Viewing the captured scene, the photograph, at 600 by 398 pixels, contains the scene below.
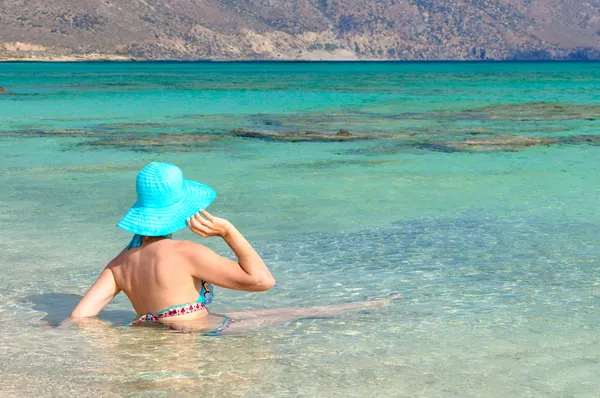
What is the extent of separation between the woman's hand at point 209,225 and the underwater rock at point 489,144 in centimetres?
1670

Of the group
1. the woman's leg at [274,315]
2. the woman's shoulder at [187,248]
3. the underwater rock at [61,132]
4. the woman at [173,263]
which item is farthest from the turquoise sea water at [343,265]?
the underwater rock at [61,132]

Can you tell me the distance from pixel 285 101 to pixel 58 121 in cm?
1744

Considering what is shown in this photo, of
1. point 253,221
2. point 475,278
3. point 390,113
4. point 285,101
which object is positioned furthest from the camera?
point 285,101

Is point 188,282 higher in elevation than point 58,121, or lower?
higher

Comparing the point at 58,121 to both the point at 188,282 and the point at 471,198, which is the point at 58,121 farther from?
the point at 188,282

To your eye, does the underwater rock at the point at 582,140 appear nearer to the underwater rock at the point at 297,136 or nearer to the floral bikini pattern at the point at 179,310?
the underwater rock at the point at 297,136

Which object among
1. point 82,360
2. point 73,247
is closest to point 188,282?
point 82,360

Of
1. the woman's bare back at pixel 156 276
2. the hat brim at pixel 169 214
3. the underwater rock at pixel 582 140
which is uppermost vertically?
the hat brim at pixel 169 214

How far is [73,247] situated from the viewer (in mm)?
10195

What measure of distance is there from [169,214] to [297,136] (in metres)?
19.8

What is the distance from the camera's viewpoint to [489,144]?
2288cm

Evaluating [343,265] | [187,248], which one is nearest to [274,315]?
[187,248]

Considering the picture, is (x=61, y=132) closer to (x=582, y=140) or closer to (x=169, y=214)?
(x=582, y=140)

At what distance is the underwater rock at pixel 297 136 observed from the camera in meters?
24.4
